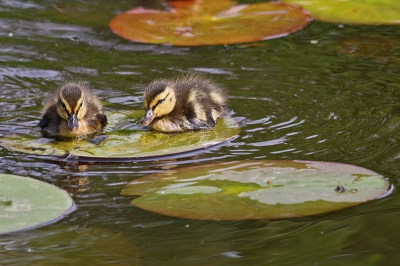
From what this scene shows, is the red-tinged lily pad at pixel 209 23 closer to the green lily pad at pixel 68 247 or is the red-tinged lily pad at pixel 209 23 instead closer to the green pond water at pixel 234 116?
the green pond water at pixel 234 116

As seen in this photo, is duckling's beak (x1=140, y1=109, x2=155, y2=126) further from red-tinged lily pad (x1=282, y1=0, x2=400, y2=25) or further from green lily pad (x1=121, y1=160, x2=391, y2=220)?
red-tinged lily pad (x1=282, y1=0, x2=400, y2=25)

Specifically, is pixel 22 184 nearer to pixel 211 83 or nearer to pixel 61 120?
pixel 61 120

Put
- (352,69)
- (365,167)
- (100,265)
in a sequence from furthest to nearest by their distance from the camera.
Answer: (352,69)
(365,167)
(100,265)

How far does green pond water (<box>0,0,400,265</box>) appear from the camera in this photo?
9.49 feet

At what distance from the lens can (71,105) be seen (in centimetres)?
444

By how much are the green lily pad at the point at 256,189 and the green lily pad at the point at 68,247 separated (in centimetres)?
32

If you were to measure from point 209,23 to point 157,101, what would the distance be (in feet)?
6.35

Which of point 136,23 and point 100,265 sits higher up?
point 136,23

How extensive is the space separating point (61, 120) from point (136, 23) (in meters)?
2.12

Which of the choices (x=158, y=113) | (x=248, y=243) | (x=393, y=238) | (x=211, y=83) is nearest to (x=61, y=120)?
(x=158, y=113)

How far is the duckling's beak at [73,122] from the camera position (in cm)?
439

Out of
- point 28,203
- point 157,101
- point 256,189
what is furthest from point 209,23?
point 28,203

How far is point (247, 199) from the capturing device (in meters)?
3.30

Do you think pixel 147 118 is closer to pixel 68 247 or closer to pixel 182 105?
pixel 182 105
